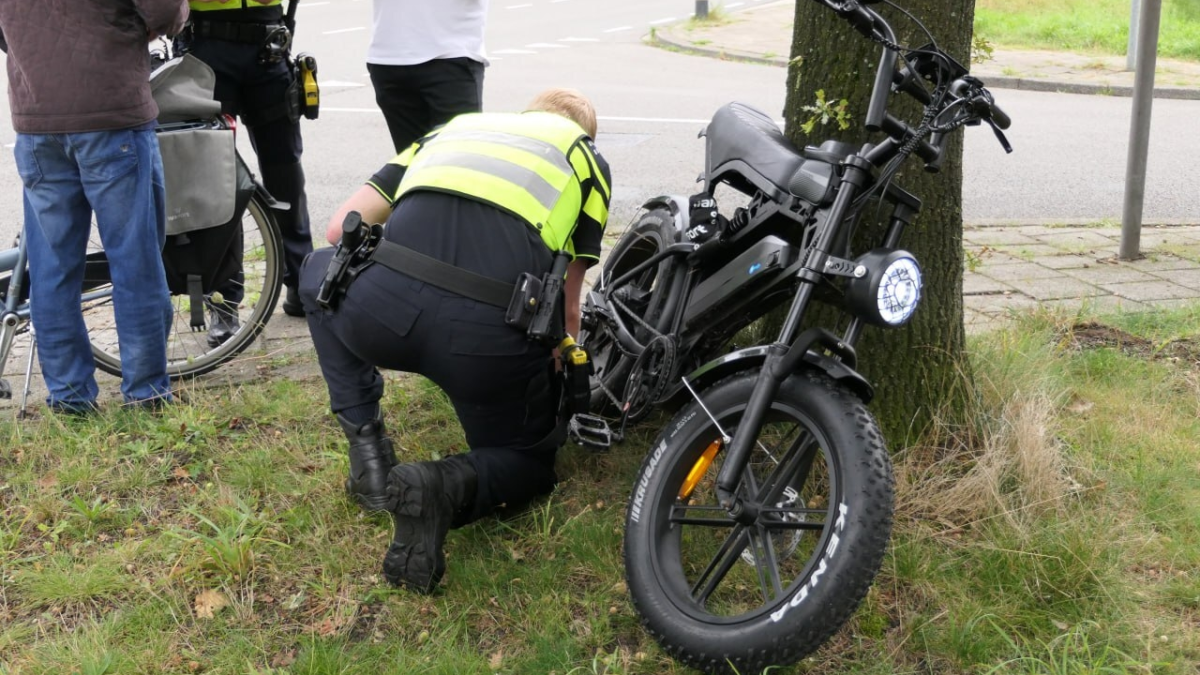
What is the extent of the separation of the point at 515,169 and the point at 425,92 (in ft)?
5.69

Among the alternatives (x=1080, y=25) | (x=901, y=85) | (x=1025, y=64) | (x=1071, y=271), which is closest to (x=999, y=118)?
(x=901, y=85)

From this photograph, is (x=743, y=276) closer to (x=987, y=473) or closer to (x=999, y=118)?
(x=999, y=118)

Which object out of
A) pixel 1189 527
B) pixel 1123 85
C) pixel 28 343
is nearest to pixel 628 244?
pixel 1189 527

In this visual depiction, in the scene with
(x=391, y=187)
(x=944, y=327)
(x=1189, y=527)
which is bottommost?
(x=1189, y=527)

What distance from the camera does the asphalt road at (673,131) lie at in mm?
8016

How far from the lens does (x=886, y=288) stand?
→ 265 cm

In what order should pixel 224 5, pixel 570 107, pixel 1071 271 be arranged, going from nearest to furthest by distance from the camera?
pixel 570 107
pixel 224 5
pixel 1071 271

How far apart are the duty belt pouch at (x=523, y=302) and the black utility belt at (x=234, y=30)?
2202 mm

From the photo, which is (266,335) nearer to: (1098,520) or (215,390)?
(215,390)

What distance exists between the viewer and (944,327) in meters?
3.71

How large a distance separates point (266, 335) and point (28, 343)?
3.27ft

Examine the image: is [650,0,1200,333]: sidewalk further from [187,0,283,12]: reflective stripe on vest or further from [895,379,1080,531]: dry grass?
[187,0,283,12]: reflective stripe on vest

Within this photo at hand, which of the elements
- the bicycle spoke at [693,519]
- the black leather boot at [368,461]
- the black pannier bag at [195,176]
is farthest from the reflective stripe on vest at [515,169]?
the black pannier bag at [195,176]

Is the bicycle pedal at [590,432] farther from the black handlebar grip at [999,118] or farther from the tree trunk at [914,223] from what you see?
the black handlebar grip at [999,118]
